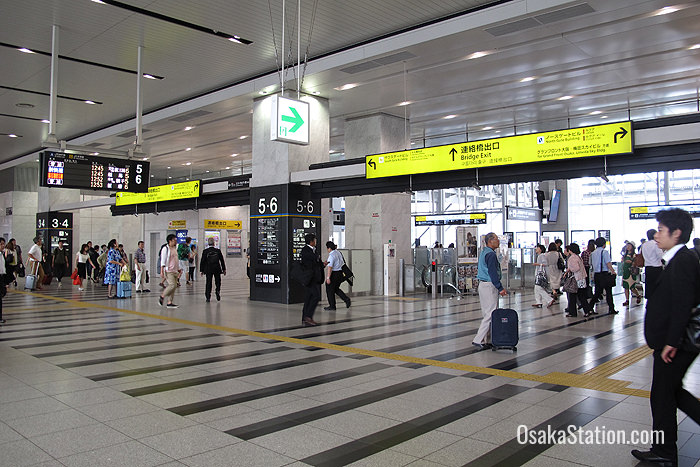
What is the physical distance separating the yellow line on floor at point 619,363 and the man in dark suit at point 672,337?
257 cm

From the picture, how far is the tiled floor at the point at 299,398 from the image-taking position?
358 centimetres

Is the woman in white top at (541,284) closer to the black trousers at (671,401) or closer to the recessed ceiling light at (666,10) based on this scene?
the recessed ceiling light at (666,10)

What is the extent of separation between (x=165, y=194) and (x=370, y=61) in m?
9.79

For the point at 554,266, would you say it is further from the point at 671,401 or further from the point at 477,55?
the point at 671,401

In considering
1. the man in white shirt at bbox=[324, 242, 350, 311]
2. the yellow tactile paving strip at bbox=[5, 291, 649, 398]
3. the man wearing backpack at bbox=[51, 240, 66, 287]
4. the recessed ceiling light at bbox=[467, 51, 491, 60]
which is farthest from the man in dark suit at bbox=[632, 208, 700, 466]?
the man wearing backpack at bbox=[51, 240, 66, 287]

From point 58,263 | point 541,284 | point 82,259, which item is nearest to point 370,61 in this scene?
point 541,284

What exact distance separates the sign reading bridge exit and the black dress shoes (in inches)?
270

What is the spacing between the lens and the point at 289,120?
914 centimetres

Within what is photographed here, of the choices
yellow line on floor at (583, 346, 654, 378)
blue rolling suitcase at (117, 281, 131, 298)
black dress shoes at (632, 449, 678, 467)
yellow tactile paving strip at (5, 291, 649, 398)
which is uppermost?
blue rolling suitcase at (117, 281, 131, 298)

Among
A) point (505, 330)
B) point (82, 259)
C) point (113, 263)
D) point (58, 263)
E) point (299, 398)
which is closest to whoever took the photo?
point (299, 398)

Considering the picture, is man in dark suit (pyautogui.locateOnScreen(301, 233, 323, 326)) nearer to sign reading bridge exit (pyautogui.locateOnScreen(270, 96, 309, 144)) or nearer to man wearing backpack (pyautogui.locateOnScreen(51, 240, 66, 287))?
sign reading bridge exit (pyautogui.locateOnScreen(270, 96, 309, 144))

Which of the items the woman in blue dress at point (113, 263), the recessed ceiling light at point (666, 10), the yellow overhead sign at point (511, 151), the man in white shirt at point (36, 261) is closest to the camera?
the recessed ceiling light at point (666, 10)

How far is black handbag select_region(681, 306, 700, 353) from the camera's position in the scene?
3162 millimetres

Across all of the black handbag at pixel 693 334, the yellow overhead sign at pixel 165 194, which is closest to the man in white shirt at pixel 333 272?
the yellow overhead sign at pixel 165 194
